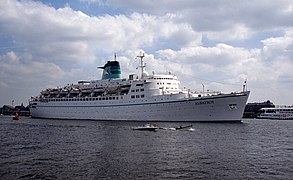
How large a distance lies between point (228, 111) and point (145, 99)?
17.0 metres

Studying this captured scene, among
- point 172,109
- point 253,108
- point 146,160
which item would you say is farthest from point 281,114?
point 146,160

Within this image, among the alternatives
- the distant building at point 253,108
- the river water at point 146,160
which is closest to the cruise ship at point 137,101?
the river water at point 146,160

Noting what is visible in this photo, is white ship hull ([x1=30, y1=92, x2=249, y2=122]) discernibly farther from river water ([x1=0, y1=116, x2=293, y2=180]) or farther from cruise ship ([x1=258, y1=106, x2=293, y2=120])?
cruise ship ([x1=258, y1=106, x2=293, y2=120])

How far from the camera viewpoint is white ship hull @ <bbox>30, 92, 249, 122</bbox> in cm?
6016

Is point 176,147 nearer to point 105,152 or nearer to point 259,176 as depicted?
point 105,152

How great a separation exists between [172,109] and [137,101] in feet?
29.3

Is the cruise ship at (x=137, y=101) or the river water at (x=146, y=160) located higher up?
the cruise ship at (x=137, y=101)

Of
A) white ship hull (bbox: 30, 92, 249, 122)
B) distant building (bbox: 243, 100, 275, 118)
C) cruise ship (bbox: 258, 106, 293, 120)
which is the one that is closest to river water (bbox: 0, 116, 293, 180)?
white ship hull (bbox: 30, 92, 249, 122)

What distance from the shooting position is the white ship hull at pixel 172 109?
6016cm

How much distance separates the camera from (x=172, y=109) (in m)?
63.7

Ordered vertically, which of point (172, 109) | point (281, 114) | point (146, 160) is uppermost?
point (172, 109)

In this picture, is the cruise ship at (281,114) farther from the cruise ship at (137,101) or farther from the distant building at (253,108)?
the cruise ship at (137,101)

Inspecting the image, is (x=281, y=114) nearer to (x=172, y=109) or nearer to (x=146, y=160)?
(x=172, y=109)

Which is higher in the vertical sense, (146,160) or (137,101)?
(137,101)
